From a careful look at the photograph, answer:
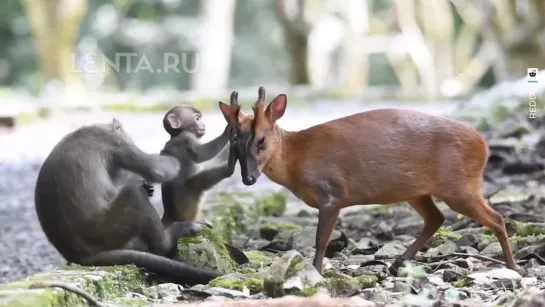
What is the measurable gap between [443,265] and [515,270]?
0.38 meters

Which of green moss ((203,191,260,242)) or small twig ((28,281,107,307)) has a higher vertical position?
small twig ((28,281,107,307))

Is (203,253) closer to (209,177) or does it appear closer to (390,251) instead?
(209,177)

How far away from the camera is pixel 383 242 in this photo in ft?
18.5

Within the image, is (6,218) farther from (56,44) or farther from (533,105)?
(56,44)

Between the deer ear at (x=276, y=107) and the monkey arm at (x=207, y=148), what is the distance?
1.69 feet

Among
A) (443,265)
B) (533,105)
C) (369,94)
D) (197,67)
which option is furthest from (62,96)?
(443,265)

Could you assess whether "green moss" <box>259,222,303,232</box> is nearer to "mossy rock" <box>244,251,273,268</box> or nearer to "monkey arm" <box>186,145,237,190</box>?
"mossy rock" <box>244,251,273,268</box>

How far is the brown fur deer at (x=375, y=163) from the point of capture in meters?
4.18

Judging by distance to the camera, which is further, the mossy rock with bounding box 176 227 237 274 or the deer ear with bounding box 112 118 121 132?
the deer ear with bounding box 112 118 121 132

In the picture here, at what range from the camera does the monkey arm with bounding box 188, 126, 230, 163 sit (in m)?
4.72

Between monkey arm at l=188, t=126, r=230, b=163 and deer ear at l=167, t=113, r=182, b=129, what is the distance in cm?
12

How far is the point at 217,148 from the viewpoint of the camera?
4738 mm

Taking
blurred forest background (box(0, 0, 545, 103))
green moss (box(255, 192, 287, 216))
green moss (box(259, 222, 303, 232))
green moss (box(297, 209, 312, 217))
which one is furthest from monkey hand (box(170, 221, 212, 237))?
blurred forest background (box(0, 0, 545, 103))

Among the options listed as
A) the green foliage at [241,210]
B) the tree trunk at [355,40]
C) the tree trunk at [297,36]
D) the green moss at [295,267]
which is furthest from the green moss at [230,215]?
the tree trunk at [355,40]
